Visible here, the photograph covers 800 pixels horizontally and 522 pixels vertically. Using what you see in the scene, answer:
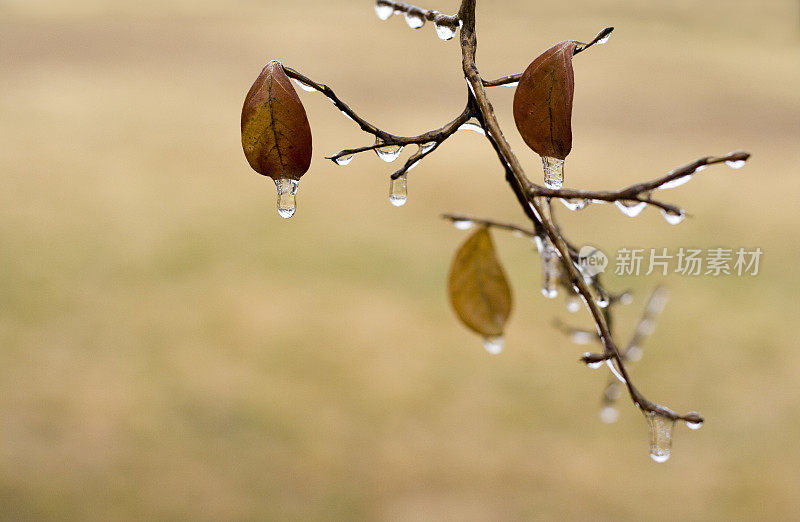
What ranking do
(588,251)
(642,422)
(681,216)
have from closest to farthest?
(681,216) < (588,251) < (642,422)

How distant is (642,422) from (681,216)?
2.71 m

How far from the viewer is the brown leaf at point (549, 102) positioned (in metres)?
0.41

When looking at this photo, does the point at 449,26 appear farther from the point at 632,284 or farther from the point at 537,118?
the point at 632,284

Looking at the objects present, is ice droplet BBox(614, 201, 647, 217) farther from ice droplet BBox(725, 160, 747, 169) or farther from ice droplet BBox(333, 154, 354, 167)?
ice droplet BBox(333, 154, 354, 167)

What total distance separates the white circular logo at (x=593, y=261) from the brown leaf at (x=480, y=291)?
0.10m

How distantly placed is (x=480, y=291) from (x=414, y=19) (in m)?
0.23

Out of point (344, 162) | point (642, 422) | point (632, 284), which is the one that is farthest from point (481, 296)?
point (632, 284)

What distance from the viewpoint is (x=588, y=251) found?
538 millimetres

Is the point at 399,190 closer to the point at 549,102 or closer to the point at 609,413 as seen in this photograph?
the point at 549,102

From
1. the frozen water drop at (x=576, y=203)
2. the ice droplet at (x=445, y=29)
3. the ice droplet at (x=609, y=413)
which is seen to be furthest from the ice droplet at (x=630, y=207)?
the ice droplet at (x=609, y=413)

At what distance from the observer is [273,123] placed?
0.42 m

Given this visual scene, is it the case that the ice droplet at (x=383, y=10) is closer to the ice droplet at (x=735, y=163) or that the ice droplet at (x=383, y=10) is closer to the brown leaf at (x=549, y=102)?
the brown leaf at (x=549, y=102)

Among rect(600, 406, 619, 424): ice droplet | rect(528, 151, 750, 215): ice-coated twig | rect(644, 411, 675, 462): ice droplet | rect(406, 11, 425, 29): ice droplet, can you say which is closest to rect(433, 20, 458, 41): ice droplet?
rect(406, 11, 425, 29): ice droplet

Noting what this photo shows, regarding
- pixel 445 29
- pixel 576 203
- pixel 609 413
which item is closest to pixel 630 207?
pixel 576 203
